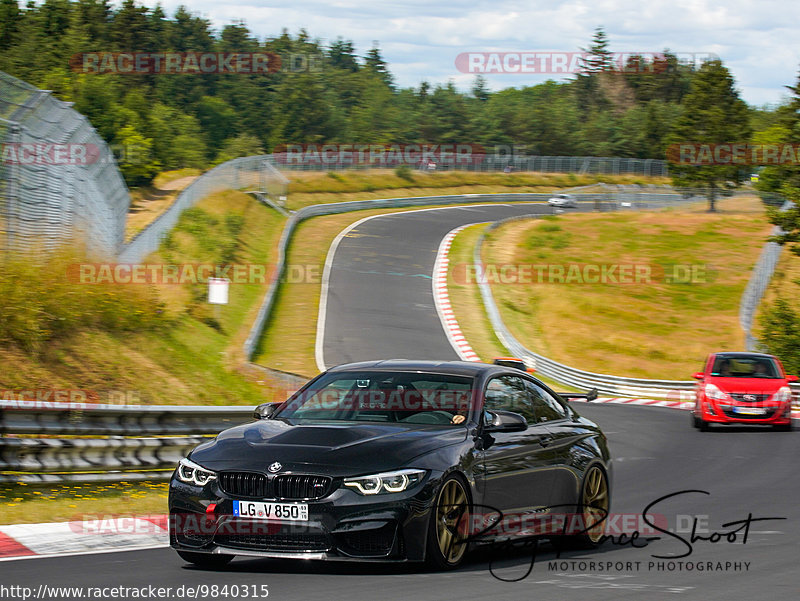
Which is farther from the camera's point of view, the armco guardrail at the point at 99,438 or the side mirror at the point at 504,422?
the armco guardrail at the point at 99,438

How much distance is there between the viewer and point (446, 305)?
132 feet

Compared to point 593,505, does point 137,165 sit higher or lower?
higher

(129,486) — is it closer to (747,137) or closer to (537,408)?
(537,408)

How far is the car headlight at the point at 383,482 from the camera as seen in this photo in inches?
255

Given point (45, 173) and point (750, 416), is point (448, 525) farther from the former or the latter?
point (750, 416)

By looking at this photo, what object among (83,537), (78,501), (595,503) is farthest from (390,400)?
(78,501)

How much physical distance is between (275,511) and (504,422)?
5.54 feet

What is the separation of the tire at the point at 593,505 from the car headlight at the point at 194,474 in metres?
3.06

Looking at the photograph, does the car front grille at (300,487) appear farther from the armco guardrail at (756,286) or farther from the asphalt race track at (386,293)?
the armco guardrail at (756,286)

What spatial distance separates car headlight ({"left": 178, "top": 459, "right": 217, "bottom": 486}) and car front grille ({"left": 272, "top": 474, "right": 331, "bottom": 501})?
44 cm

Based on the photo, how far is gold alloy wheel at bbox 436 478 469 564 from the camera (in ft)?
22.0

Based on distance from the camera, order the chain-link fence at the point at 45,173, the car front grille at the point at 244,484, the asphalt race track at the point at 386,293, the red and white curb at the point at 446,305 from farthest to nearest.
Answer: the red and white curb at the point at 446,305 < the asphalt race track at the point at 386,293 < the chain-link fence at the point at 45,173 < the car front grille at the point at 244,484

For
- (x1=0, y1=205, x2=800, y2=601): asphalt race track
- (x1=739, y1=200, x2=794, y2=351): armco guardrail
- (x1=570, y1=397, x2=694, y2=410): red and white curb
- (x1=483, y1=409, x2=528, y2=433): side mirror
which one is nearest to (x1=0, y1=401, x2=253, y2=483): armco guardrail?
(x1=0, y1=205, x2=800, y2=601): asphalt race track

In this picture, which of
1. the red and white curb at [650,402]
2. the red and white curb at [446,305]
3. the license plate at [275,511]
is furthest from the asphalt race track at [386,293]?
the license plate at [275,511]
